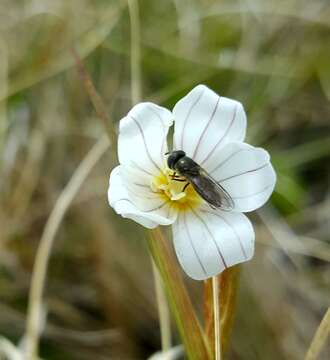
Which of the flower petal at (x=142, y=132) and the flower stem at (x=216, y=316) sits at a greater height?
the flower petal at (x=142, y=132)

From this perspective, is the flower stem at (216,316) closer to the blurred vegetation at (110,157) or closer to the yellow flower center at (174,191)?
the yellow flower center at (174,191)

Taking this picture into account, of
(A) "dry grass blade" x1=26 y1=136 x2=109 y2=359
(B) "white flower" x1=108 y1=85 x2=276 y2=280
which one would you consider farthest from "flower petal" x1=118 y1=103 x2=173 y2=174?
(A) "dry grass blade" x1=26 y1=136 x2=109 y2=359

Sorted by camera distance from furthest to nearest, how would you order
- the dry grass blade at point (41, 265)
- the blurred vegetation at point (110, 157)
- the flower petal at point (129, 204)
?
the blurred vegetation at point (110, 157)
the dry grass blade at point (41, 265)
the flower petal at point (129, 204)

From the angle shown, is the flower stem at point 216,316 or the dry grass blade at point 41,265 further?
the dry grass blade at point 41,265

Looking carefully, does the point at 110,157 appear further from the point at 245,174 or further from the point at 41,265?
the point at 245,174

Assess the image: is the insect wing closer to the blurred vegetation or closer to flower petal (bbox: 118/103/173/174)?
flower petal (bbox: 118/103/173/174)

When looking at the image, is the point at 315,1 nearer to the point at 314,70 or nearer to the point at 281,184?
the point at 314,70

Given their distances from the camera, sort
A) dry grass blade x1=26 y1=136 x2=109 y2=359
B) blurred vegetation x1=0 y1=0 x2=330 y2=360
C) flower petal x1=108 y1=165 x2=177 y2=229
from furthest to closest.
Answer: blurred vegetation x1=0 y1=0 x2=330 y2=360 → dry grass blade x1=26 y1=136 x2=109 y2=359 → flower petal x1=108 y1=165 x2=177 y2=229

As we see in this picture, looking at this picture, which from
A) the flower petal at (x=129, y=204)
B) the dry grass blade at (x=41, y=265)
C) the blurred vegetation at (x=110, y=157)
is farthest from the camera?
the blurred vegetation at (x=110, y=157)

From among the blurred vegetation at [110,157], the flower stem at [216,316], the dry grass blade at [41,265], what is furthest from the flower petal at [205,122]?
the blurred vegetation at [110,157]
